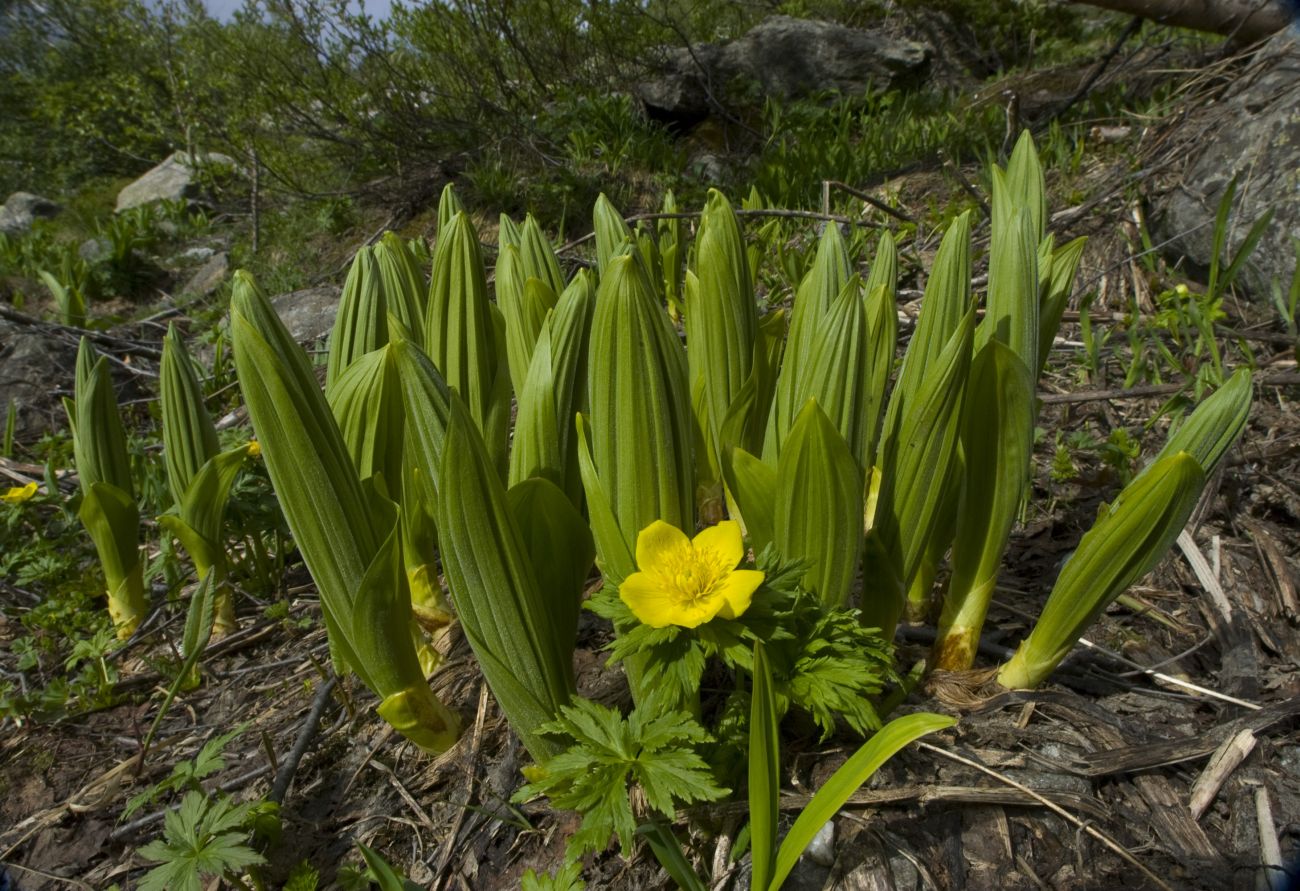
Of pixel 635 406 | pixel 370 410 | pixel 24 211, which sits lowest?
pixel 635 406

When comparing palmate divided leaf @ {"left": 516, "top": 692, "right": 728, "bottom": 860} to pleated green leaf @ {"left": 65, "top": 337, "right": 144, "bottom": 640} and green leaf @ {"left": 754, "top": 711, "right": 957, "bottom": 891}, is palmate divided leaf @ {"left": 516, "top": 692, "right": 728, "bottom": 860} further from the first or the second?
pleated green leaf @ {"left": 65, "top": 337, "right": 144, "bottom": 640}

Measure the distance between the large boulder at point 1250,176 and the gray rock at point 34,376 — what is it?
468 centimetres

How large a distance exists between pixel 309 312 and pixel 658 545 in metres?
3.88

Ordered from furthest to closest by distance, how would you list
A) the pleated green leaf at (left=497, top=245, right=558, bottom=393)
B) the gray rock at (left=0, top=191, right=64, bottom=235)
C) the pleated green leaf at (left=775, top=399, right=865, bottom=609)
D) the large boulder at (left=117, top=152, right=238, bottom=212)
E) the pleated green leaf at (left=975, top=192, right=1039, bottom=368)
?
the gray rock at (left=0, top=191, right=64, bottom=235), the large boulder at (left=117, top=152, right=238, bottom=212), the pleated green leaf at (left=497, top=245, right=558, bottom=393), the pleated green leaf at (left=975, top=192, right=1039, bottom=368), the pleated green leaf at (left=775, top=399, right=865, bottom=609)

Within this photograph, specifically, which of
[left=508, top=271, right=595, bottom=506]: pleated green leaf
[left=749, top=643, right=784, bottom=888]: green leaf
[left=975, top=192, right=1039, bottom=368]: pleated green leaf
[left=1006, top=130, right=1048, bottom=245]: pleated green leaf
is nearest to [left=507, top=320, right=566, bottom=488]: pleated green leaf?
[left=508, top=271, right=595, bottom=506]: pleated green leaf

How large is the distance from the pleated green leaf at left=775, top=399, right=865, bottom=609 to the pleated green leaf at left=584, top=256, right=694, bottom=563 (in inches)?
7.0

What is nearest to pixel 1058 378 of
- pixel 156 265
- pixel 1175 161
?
pixel 1175 161

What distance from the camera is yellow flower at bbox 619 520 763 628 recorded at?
93 centimetres

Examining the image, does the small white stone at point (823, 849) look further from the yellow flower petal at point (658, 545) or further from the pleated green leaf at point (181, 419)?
the pleated green leaf at point (181, 419)

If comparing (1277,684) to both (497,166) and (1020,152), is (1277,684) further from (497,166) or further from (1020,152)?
(497,166)

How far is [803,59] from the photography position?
7.78 metres

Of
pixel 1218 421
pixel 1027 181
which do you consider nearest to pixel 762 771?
pixel 1218 421

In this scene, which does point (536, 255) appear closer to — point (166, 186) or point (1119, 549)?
point (1119, 549)

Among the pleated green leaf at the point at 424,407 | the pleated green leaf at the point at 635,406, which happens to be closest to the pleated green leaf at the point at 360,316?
the pleated green leaf at the point at 424,407
